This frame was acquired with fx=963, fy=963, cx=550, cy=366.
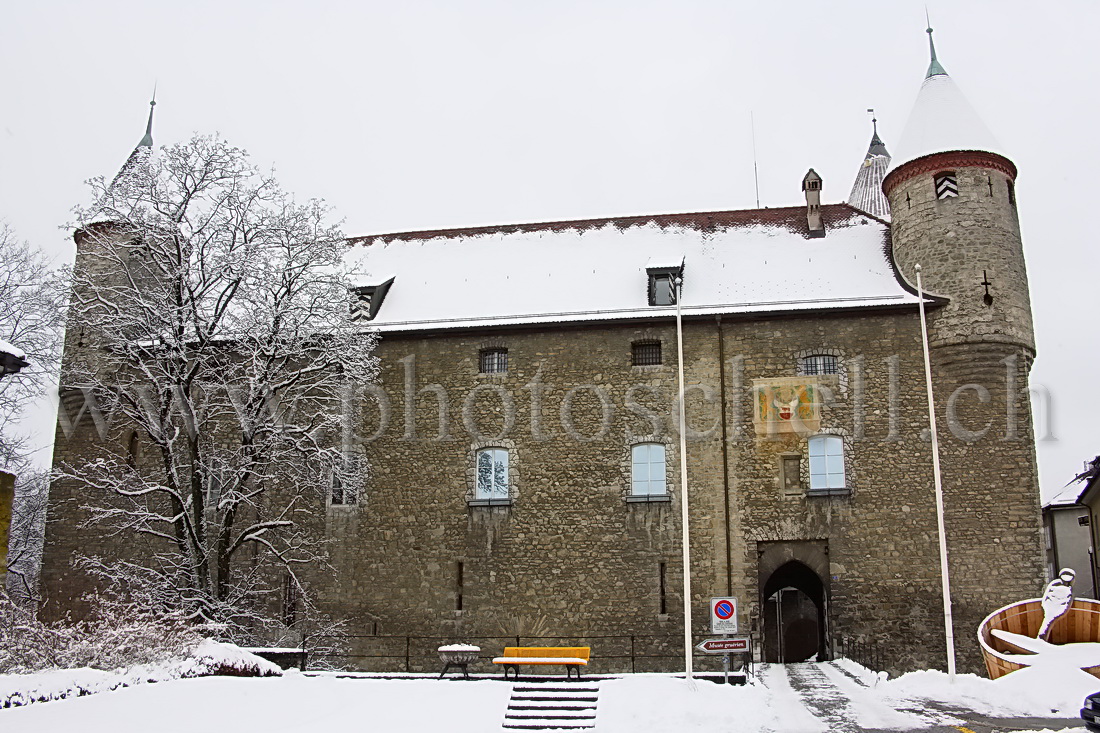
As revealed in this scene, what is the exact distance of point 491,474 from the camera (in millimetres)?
24391

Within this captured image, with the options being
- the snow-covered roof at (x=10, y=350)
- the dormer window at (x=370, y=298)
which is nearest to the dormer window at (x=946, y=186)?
the dormer window at (x=370, y=298)

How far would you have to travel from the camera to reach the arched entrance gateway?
22.5 meters

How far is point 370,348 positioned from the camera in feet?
77.4

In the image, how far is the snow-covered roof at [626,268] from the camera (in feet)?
80.4

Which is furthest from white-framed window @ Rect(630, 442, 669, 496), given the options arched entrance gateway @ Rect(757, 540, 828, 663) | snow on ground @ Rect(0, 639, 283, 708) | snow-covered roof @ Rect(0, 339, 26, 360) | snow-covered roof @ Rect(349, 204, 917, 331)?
snow-covered roof @ Rect(0, 339, 26, 360)

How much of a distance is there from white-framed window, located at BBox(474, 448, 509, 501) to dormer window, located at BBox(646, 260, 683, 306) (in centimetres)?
553

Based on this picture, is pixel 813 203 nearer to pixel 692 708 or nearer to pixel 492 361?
pixel 492 361

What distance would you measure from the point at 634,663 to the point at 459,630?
4.32 meters

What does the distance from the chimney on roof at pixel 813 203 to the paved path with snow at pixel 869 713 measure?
12307mm

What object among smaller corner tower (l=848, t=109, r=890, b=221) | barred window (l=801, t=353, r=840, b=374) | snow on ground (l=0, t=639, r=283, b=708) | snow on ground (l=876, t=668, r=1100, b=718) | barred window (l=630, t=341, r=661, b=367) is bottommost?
snow on ground (l=876, t=668, r=1100, b=718)

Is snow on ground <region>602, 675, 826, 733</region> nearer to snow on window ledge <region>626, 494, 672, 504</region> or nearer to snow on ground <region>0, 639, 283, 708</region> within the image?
snow on ground <region>0, 639, 283, 708</region>

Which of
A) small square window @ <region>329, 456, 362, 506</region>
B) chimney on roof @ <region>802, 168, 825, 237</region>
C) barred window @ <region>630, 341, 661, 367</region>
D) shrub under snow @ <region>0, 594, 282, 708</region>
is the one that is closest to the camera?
shrub under snow @ <region>0, 594, 282, 708</region>

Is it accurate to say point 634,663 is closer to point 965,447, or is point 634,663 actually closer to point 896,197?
point 965,447

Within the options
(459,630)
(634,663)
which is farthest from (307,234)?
(634,663)
